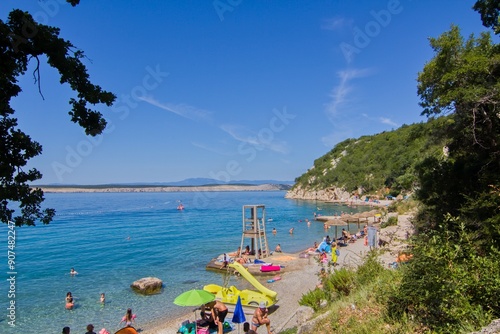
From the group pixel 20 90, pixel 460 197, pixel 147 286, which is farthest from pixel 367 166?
pixel 20 90

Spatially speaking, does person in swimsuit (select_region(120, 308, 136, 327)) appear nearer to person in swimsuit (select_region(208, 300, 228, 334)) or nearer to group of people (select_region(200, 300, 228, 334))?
group of people (select_region(200, 300, 228, 334))

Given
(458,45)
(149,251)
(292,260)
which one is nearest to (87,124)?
(458,45)

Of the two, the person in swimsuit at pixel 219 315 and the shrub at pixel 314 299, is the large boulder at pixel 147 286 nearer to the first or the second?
the person in swimsuit at pixel 219 315

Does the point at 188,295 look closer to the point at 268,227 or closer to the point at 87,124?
the point at 87,124

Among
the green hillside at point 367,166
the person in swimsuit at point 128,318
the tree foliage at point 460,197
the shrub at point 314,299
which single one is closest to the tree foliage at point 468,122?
the tree foliage at point 460,197

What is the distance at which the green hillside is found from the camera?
7572 cm

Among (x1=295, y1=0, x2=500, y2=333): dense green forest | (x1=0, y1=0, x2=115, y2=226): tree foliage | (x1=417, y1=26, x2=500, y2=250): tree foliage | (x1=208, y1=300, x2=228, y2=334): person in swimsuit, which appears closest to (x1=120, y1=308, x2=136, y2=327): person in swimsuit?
(x1=208, y1=300, x2=228, y2=334): person in swimsuit

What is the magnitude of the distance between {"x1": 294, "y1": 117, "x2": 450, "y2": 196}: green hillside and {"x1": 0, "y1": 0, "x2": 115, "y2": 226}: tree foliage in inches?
2355

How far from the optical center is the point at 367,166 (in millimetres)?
92812

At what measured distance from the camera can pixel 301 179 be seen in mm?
131000

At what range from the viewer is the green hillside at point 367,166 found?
75.7 metres

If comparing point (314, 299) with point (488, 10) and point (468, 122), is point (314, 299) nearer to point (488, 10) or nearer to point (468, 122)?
point (468, 122)

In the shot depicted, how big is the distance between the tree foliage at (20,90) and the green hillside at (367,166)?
2355 inches

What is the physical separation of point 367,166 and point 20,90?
312 ft
